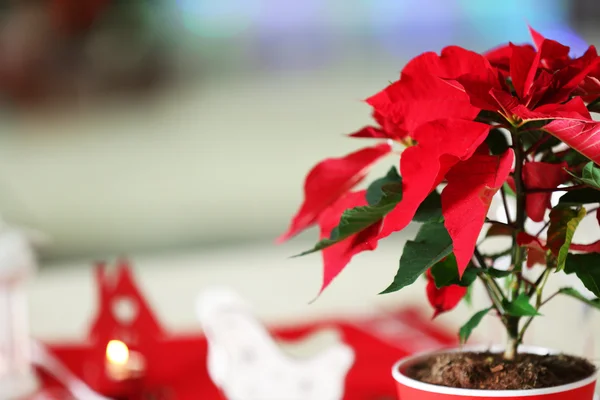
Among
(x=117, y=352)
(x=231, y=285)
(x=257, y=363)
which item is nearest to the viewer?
(x=257, y=363)

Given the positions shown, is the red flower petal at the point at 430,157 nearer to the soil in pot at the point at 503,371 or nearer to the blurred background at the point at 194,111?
the soil in pot at the point at 503,371

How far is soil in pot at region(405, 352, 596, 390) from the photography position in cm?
38

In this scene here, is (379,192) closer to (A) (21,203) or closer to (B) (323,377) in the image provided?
(B) (323,377)

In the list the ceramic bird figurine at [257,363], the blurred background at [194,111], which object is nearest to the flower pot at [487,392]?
the ceramic bird figurine at [257,363]

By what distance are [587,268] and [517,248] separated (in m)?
0.05

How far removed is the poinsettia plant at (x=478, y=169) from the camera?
1.11ft

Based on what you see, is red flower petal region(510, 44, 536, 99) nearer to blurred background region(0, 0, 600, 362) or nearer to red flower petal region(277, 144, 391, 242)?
red flower petal region(277, 144, 391, 242)

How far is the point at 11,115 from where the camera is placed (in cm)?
219

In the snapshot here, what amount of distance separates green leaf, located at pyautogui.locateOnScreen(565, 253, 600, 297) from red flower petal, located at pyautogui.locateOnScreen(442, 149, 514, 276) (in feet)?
0.23

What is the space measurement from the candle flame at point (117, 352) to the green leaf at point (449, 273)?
20.6 inches

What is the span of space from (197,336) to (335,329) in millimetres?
205

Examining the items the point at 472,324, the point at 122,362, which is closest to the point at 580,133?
the point at 472,324

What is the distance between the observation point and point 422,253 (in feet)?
1.20

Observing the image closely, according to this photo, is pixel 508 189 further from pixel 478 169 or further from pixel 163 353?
pixel 163 353
